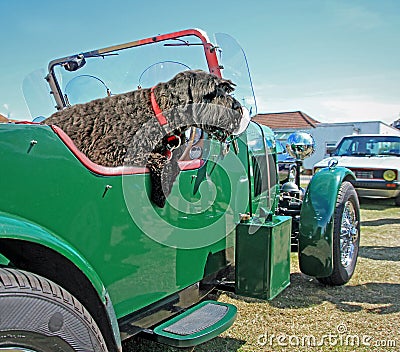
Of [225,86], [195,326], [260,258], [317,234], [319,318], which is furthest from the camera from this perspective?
[317,234]

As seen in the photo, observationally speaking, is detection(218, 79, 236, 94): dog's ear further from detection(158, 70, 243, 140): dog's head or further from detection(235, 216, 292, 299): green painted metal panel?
detection(235, 216, 292, 299): green painted metal panel

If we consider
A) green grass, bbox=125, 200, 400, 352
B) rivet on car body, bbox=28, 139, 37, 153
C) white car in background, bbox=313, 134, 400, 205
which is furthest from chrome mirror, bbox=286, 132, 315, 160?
white car in background, bbox=313, 134, 400, 205

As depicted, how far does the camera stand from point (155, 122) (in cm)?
227

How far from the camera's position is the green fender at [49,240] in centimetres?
147

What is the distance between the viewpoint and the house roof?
1072 inches

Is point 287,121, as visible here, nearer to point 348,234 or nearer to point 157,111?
point 348,234

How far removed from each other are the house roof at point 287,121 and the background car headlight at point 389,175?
55.8ft

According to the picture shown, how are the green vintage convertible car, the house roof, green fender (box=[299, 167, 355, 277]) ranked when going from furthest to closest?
the house roof → green fender (box=[299, 167, 355, 277]) → the green vintage convertible car

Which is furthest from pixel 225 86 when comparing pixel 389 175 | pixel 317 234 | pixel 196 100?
pixel 389 175

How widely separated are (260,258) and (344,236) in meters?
1.59

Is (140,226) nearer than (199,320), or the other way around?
(140,226)
